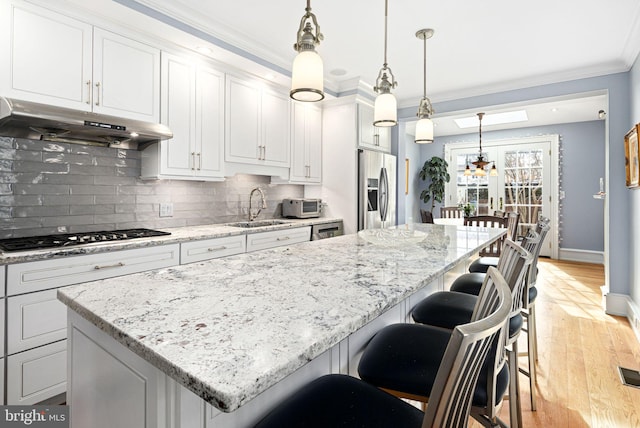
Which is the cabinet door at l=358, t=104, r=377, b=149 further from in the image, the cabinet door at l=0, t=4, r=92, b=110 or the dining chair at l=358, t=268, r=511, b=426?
the dining chair at l=358, t=268, r=511, b=426

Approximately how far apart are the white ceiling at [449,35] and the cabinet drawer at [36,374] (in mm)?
2147

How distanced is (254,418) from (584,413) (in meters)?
1.99

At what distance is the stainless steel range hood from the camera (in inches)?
70.9

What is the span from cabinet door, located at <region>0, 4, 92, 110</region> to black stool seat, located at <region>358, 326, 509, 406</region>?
2355 millimetres

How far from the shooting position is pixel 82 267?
74.2 inches

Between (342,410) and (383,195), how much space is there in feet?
12.0

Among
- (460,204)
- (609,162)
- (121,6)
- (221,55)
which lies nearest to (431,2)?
(221,55)

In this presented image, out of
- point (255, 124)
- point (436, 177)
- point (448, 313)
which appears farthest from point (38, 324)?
point (436, 177)

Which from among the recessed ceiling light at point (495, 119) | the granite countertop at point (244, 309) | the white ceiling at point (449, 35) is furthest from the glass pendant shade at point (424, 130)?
the recessed ceiling light at point (495, 119)

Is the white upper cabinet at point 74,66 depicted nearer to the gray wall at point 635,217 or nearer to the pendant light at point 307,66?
the pendant light at point 307,66

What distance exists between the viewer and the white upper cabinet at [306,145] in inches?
150

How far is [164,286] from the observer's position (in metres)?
0.99

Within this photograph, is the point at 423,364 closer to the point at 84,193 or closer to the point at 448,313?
the point at 448,313

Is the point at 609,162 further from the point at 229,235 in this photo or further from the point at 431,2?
the point at 229,235
